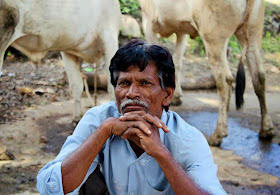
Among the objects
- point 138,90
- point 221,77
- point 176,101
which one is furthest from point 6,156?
point 176,101

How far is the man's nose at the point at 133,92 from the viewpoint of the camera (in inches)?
76.2

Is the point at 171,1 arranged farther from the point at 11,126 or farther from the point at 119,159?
the point at 119,159

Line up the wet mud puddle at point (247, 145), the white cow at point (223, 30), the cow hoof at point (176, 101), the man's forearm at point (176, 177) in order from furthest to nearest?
the cow hoof at point (176, 101) < the white cow at point (223, 30) < the wet mud puddle at point (247, 145) < the man's forearm at point (176, 177)

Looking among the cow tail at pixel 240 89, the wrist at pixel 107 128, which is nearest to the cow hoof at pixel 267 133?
the cow tail at pixel 240 89

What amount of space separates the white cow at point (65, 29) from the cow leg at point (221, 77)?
1.30 metres

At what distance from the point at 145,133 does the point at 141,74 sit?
34cm

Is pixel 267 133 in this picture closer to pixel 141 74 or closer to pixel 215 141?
pixel 215 141

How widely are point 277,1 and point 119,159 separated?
1219cm

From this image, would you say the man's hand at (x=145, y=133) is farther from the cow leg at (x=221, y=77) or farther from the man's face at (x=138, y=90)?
the cow leg at (x=221, y=77)

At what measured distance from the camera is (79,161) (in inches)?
71.6

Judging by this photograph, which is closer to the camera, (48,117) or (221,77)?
(221,77)

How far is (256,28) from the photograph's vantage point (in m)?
4.86

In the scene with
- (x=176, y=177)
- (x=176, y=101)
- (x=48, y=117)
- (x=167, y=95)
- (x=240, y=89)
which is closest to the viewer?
(x=176, y=177)

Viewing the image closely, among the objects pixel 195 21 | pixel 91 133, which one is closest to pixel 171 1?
pixel 195 21
